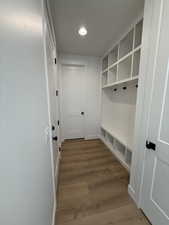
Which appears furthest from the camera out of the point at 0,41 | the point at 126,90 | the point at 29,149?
the point at 126,90

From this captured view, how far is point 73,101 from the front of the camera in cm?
341

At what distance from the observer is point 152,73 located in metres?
1.19

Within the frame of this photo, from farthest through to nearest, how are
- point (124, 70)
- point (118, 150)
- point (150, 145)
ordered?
point (118, 150), point (124, 70), point (150, 145)

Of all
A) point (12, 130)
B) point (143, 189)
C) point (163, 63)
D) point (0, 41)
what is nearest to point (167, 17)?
point (163, 63)

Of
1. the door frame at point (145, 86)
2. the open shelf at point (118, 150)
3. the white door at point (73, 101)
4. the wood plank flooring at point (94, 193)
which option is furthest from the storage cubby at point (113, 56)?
the wood plank flooring at point (94, 193)

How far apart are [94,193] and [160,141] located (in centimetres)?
124

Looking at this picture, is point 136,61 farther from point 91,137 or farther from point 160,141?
point 91,137

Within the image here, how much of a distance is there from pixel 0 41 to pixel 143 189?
6.17ft

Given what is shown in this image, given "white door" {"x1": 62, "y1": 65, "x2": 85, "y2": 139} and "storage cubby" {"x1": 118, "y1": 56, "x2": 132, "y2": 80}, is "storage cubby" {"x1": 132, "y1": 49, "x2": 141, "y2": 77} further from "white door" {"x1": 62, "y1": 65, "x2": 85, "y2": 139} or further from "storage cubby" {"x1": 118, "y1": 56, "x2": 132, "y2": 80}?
"white door" {"x1": 62, "y1": 65, "x2": 85, "y2": 139}

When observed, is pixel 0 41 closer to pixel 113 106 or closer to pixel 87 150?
pixel 87 150

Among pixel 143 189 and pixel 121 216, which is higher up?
pixel 143 189

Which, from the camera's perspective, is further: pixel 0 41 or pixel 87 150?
pixel 87 150

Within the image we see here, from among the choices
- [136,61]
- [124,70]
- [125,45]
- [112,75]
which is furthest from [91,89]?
[136,61]

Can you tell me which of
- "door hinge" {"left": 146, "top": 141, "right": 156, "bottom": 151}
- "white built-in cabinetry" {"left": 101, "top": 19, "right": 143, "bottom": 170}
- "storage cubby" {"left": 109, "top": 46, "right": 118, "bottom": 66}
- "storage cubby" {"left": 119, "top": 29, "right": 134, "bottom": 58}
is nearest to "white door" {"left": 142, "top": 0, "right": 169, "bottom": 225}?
"door hinge" {"left": 146, "top": 141, "right": 156, "bottom": 151}
